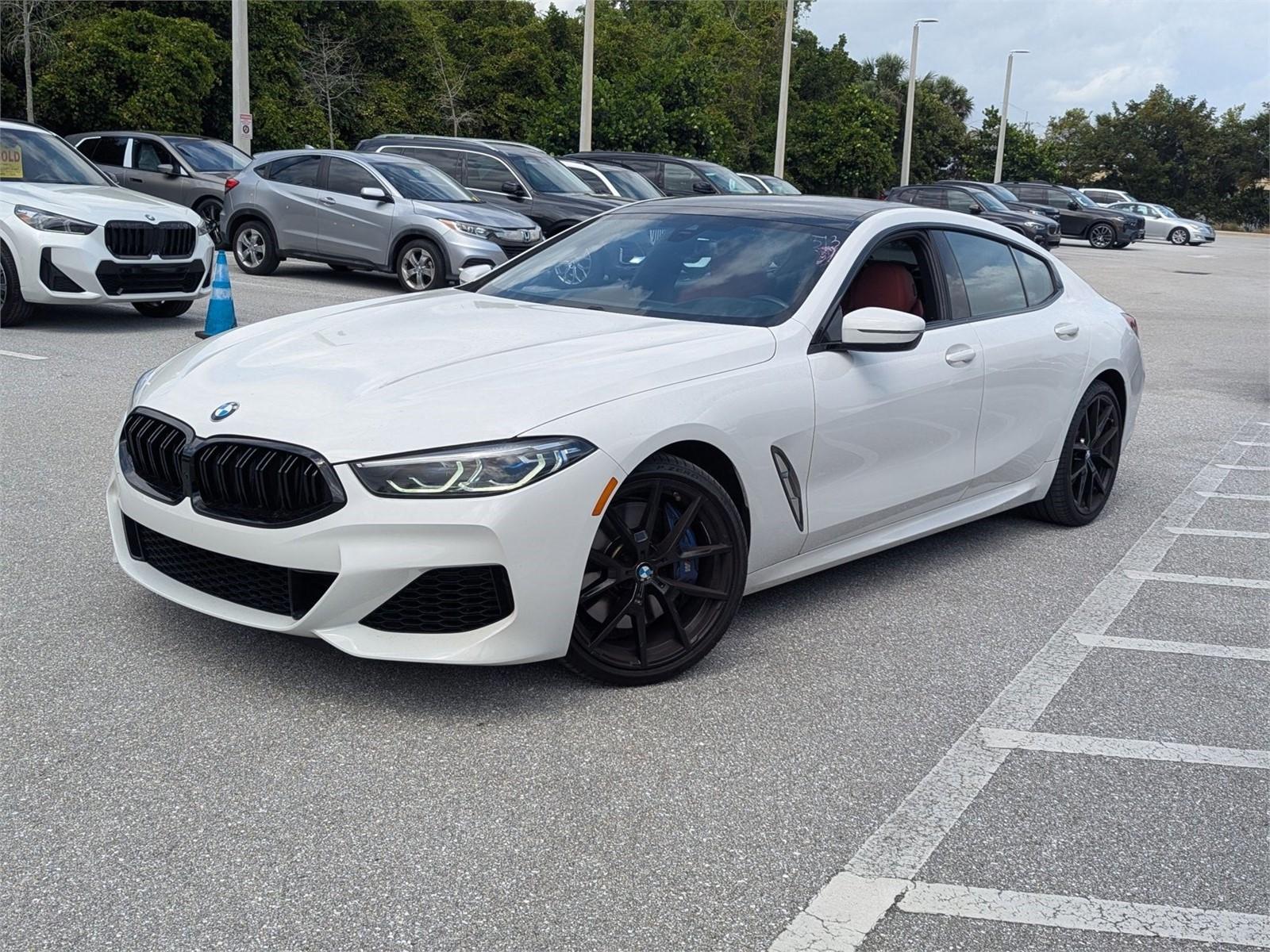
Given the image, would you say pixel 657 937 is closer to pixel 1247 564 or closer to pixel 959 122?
pixel 1247 564

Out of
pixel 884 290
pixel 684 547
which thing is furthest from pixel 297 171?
pixel 684 547

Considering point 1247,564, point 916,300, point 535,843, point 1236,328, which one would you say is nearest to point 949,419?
point 916,300

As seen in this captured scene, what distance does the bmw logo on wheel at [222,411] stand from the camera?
3956mm

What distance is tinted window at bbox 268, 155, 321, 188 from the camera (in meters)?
15.9

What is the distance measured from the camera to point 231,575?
12.8 feet

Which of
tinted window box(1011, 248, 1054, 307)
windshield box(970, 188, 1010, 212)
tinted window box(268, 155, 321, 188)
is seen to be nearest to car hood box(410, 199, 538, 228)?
tinted window box(268, 155, 321, 188)

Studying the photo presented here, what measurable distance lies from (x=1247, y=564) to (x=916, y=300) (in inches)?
78.7

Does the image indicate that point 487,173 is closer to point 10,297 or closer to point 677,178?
point 677,178

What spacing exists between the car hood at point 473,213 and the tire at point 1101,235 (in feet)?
92.1

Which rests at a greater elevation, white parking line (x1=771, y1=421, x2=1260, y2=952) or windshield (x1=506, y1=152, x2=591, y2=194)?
windshield (x1=506, y1=152, x2=591, y2=194)

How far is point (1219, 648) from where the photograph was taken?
481 centimetres

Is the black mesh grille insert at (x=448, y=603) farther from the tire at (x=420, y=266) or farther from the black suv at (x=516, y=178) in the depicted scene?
the black suv at (x=516, y=178)

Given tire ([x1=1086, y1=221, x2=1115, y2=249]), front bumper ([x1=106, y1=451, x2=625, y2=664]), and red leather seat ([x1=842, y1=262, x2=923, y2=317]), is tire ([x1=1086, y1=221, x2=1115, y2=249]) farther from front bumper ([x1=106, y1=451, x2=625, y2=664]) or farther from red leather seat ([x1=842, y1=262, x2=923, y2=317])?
front bumper ([x1=106, y1=451, x2=625, y2=664])

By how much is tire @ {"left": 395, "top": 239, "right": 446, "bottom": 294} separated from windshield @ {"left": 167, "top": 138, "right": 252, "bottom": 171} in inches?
216
